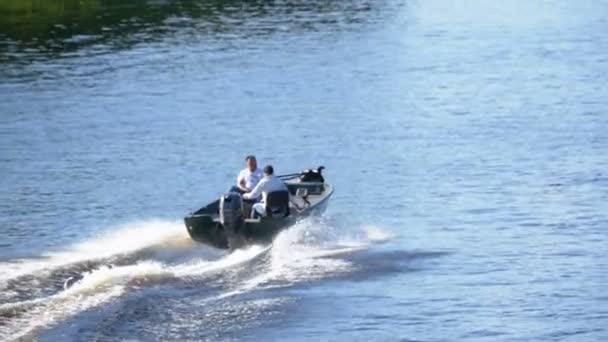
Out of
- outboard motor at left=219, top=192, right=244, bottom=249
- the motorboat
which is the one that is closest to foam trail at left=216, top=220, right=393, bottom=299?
the motorboat

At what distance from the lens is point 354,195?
4425 centimetres

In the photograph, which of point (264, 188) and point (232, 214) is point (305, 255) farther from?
point (232, 214)

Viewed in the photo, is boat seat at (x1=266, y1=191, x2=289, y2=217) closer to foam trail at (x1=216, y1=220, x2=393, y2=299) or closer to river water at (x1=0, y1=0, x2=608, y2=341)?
foam trail at (x1=216, y1=220, x2=393, y2=299)

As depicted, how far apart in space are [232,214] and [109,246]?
4.23 metres

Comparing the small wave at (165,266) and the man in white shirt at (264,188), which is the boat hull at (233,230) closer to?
the small wave at (165,266)

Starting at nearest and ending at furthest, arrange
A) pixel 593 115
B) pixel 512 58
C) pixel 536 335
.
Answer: pixel 536 335, pixel 593 115, pixel 512 58

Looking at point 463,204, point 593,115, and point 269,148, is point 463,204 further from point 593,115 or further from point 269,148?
point 593,115

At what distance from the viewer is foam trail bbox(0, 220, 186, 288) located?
34250 millimetres

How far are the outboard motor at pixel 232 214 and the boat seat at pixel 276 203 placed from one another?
86cm

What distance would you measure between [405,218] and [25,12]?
1773 inches

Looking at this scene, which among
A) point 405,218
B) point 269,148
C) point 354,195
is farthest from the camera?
point 269,148

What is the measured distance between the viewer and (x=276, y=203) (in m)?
34.8

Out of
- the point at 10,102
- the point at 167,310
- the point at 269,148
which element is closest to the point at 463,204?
the point at 269,148

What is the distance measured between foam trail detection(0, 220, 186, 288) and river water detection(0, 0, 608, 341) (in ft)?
0.41
